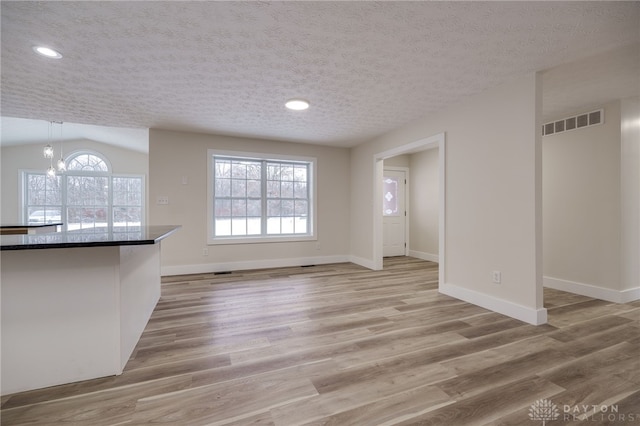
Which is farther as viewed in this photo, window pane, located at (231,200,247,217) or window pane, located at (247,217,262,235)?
window pane, located at (247,217,262,235)

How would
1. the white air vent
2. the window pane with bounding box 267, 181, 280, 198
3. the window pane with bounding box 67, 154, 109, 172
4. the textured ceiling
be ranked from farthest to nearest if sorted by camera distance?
the window pane with bounding box 67, 154, 109, 172
the window pane with bounding box 267, 181, 280, 198
the white air vent
the textured ceiling

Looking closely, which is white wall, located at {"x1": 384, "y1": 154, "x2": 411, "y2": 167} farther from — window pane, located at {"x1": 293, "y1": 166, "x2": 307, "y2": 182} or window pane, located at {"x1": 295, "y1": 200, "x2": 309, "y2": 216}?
window pane, located at {"x1": 295, "y1": 200, "x2": 309, "y2": 216}

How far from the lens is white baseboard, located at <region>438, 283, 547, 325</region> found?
2.50 m

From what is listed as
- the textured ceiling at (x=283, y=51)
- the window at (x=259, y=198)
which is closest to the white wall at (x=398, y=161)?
the window at (x=259, y=198)

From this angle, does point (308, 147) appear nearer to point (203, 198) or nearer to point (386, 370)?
point (203, 198)

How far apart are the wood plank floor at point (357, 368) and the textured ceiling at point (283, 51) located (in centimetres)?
232

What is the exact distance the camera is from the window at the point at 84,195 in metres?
6.86

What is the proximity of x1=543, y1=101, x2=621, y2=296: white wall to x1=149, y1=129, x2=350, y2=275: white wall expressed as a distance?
3478 mm

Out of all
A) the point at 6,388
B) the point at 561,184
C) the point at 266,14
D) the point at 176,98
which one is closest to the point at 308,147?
the point at 176,98

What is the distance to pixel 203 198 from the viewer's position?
465 centimetres

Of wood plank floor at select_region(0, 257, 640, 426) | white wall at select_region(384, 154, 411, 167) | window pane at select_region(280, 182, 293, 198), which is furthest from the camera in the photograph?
white wall at select_region(384, 154, 411, 167)

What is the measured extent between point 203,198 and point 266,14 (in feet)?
11.5

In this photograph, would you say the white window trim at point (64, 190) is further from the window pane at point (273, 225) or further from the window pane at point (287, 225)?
the window pane at point (287, 225)

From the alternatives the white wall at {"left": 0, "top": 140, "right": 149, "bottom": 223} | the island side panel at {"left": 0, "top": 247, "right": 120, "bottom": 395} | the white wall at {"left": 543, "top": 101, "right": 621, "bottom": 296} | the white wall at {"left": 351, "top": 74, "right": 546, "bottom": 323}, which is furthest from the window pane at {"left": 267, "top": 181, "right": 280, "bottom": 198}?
the white wall at {"left": 0, "top": 140, "right": 149, "bottom": 223}
